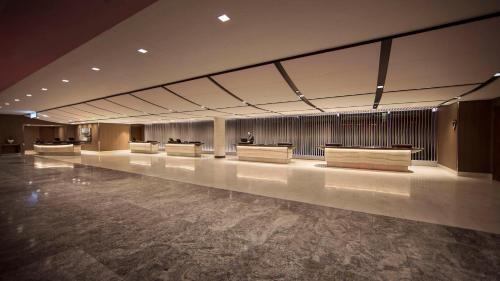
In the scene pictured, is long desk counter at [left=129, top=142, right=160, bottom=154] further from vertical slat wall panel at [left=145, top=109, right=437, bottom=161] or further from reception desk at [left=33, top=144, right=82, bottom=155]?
reception desk at [left=33, top=144, right=82, bottom=155]

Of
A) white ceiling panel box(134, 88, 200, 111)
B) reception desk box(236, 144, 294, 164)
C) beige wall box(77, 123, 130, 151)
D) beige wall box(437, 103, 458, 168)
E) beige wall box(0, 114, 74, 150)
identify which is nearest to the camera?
white ceiling panel box(134, 88, 200, 111)

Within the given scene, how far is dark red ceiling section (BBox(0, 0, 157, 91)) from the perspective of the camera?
8.18ft

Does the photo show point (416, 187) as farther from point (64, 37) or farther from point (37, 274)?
point (64, 37)

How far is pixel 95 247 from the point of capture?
2467 millimetres

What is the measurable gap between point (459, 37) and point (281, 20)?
291 cm

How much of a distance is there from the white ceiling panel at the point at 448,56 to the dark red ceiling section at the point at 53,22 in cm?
433

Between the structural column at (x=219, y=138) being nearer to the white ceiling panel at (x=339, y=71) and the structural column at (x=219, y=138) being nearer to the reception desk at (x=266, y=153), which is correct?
the reception desk at (x=266, y=153)

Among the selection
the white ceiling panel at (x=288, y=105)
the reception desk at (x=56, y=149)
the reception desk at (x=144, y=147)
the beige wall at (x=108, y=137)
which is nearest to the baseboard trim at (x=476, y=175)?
the white ceiling panel at (x=288, y=105)

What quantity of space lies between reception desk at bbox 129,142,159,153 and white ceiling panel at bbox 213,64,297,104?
12591mm

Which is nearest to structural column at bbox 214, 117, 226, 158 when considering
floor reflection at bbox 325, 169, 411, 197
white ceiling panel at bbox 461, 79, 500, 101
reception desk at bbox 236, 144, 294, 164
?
reception desk at bbox 236, 144, 294, 164

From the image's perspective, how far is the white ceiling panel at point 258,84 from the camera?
17.3 feet

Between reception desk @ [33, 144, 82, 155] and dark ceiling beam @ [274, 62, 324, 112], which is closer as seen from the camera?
dark ceiling beam @ [274, 62, 324, 112]

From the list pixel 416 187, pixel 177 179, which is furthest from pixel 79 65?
pixel 416 187

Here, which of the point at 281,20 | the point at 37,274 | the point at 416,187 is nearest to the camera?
the point at 37,274
